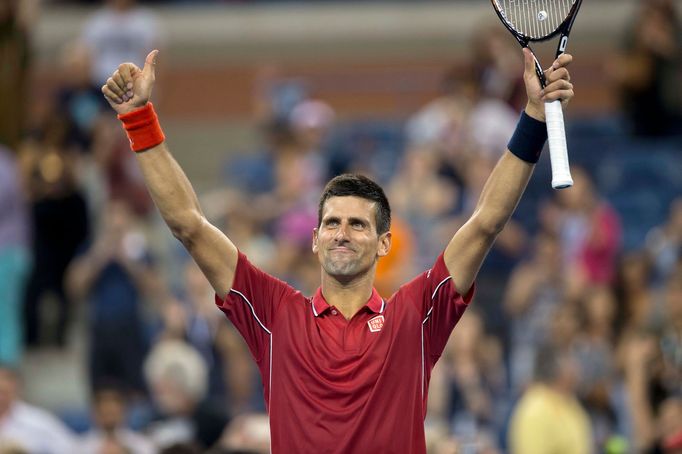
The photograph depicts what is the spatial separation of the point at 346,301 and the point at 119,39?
8808 mm

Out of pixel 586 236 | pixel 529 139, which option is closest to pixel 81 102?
pixel 586 236

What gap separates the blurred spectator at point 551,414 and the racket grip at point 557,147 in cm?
435

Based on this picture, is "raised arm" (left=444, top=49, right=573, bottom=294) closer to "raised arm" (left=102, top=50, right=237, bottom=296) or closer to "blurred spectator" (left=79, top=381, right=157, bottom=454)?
"raised arm" (left=102, top=50, right=237, bottom=296)

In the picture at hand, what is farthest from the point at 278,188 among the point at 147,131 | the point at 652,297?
the point at 147,131

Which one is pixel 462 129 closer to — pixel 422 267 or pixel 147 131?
pixel 422 267

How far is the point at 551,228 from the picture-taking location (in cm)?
1159

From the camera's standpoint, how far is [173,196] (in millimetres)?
4832

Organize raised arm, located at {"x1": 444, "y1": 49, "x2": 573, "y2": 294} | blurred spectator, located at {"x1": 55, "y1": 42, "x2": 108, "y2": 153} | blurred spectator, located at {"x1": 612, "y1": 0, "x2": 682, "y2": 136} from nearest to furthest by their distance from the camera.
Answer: raised arm, located at {"x1": 444, "y1": 49, "x2": 573, "y2": 294} → blurred spectator, located at {"x1": 55, "y1": 42, "x2": 108, "y2": 153} → blurred spectator, located at {"x1": 612, "y1": 0, "x2": 682, "y2": 136}

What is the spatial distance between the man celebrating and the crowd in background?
2663 mm

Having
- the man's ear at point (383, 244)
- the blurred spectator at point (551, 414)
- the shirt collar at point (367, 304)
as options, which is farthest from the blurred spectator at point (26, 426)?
the man's ear at point (383, 244)

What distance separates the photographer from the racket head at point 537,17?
4.83 metres

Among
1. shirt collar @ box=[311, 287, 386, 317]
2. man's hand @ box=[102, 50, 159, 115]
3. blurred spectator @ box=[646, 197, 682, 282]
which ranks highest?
man's hand @ box=[102, 50, 159, 115]

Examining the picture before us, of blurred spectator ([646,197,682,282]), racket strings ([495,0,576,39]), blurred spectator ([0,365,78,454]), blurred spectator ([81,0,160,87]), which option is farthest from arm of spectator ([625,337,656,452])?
blurred spectator ([81,0,160,87])

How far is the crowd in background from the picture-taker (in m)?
8.90
